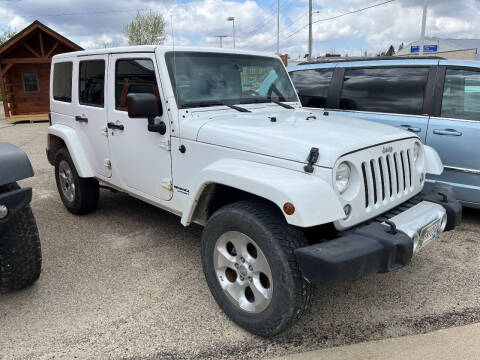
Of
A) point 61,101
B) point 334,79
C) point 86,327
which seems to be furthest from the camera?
point 334,79

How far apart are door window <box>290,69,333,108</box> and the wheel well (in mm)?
2848

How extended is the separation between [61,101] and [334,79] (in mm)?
3478

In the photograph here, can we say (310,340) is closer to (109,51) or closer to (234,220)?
(234,220)

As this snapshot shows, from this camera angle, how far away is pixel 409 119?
464cm

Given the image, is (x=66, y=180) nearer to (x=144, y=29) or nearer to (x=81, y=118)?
(x=81, y=118)

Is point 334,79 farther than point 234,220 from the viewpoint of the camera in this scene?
Yes

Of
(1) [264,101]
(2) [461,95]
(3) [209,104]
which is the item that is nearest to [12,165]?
(3) [209,104]

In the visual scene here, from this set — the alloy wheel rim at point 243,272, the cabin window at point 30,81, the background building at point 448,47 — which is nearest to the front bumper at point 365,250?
the alloy wheel rim at point 243,272

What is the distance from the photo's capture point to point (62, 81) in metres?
4.97

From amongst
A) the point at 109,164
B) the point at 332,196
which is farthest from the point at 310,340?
the point at 109,164

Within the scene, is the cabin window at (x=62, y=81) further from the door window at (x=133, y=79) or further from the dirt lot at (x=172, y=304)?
the dirt lot at (x=172, y=304)

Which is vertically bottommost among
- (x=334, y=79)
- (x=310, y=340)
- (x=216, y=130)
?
(x=310, y=340)

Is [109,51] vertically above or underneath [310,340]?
above

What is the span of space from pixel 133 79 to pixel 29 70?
15653mm
